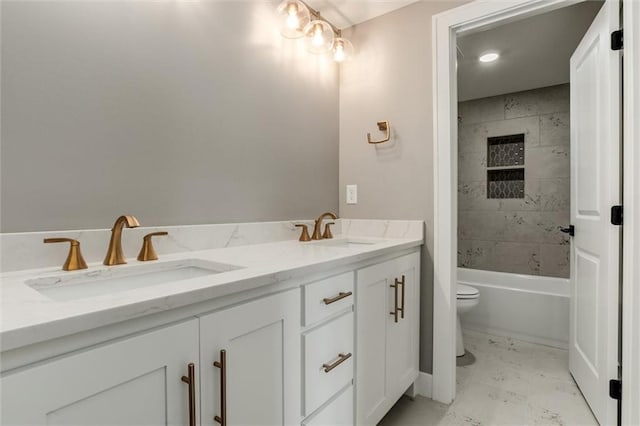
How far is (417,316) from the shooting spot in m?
1.81

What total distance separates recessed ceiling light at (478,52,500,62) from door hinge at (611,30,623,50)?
3.65 feet

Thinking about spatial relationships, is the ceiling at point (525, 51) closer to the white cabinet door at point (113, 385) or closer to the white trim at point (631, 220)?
the white trim at point (631, 220)

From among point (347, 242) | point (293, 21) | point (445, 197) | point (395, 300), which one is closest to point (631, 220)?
point (445, 197)

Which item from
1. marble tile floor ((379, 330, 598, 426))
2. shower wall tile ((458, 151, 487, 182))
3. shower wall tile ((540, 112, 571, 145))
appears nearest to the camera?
marble tile floor ((379, 330, 598, 426))

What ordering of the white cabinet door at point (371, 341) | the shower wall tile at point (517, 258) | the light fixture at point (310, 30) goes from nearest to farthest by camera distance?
the white cabinet door at point (371, 341)
the light fixture at point (310, 30)
the shower wall tile at point (517, 258)

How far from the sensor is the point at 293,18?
1.71 metres

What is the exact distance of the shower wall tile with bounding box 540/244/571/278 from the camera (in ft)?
10.2

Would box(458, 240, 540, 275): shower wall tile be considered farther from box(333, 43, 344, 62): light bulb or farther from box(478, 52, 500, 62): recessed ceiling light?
box(333, 43, 344, 62): light bulb

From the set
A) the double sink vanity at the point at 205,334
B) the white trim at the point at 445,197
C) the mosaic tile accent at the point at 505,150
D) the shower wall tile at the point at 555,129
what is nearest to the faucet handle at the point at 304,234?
the double sink vanity at the point at 205,334

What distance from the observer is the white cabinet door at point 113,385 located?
49 centimetres

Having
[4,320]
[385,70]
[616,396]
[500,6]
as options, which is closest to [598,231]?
[616,396]

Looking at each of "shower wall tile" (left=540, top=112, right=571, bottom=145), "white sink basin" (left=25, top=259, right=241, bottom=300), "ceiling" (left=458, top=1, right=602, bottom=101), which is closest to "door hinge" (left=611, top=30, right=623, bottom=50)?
"ceiling" (left=458, top=1, right=602, bottom=101)

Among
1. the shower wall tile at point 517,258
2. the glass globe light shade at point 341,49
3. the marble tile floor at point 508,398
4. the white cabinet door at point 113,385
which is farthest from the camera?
the shower wall tile at point 517,258

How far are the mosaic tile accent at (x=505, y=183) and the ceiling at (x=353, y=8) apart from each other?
7.41 feet
